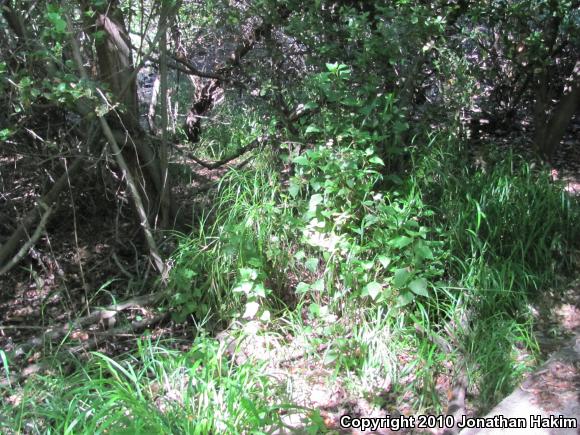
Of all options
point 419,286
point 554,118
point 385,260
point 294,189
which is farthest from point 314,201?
point 554,118

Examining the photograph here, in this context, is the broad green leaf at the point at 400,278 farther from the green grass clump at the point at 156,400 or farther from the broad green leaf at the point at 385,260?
the green grass clump at the point at 156,400

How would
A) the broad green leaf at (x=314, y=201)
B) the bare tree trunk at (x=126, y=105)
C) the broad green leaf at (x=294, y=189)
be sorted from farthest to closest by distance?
1. the bare tree trunk at (x=126, y=105)
2. the broad green leaf at (x=294, y=189)
3. the broad green leaf at (x=314, y=201)

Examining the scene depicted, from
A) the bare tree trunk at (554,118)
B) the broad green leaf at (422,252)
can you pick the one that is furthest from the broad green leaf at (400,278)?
the bare tree trunk at (554,118)

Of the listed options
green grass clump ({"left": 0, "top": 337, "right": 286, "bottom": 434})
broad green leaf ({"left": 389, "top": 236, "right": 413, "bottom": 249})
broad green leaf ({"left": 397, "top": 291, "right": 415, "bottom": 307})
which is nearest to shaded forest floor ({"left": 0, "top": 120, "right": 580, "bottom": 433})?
green grass clump ({"left": 0, "top": 337, "right": 286, "bottom": 434})

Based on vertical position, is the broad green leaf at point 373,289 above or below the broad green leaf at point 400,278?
below

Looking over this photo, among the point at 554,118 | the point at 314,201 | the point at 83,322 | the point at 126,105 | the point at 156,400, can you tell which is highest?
the point at 126,105

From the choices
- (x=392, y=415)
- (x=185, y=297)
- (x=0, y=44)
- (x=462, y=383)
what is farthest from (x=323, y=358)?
(x=0, y=44)

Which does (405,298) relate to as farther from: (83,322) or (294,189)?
(83,322)

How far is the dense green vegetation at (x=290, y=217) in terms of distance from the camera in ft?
10.3

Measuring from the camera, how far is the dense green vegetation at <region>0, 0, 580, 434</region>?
10.3 feet

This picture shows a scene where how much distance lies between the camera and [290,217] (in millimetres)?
3863

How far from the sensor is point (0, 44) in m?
3.64

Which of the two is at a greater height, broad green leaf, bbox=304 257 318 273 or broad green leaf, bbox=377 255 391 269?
broad green leaf, bbox=377 255 391 269

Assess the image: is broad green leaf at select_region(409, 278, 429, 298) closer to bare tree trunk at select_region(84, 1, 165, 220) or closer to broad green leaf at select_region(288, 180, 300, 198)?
broad green leaf at select_region(288, 180, 300, 198)
